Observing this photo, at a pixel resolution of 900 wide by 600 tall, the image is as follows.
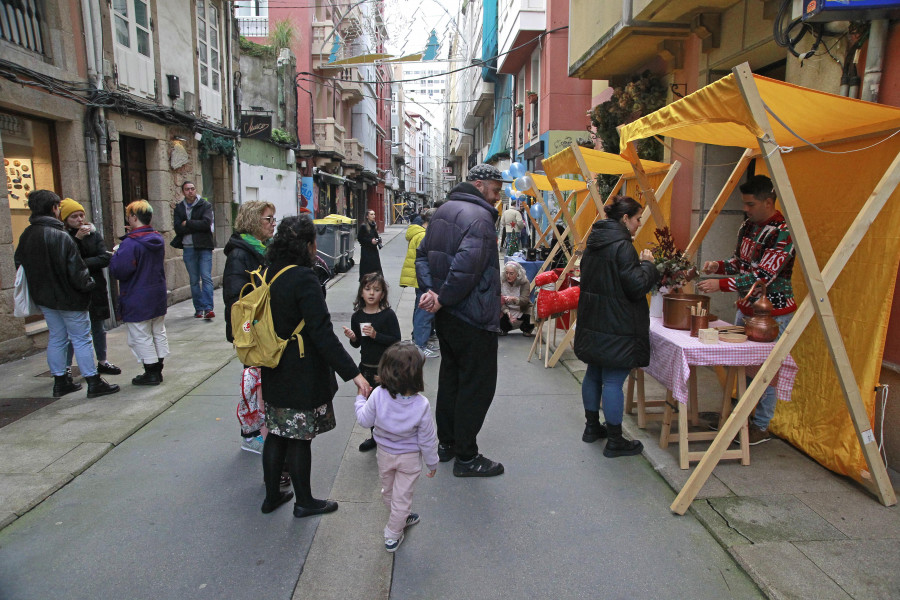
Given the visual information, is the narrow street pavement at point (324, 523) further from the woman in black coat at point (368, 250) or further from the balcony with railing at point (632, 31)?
the woman in black coat at point (368, 250)

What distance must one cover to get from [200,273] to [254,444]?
5479 mm

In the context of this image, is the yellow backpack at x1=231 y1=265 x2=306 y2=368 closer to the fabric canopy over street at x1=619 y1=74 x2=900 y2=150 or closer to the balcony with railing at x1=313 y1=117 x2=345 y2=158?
the fabric canopy over street at x1=619 y1=74 x2=900 y2=150

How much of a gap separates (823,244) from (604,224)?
148 cm

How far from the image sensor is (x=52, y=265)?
191 inches

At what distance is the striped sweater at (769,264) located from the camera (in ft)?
12.4

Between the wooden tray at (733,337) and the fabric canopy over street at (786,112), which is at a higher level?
the fabric canopy over street at (786,112)

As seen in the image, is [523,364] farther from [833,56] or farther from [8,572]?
[8,572]

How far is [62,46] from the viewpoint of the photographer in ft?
24.4

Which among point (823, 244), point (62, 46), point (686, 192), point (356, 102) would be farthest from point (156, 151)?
point (356, 102)

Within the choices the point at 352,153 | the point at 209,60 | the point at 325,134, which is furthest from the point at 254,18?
the point at 209,60

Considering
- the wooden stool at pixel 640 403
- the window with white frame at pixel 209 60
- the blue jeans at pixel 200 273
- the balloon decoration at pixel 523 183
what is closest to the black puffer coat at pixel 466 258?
the wooden stool at pixel 640 403

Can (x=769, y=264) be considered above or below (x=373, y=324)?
above

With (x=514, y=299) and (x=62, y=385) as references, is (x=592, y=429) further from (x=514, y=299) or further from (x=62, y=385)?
(x=62, y=385)

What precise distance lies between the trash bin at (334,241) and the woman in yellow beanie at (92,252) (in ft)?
26.8
